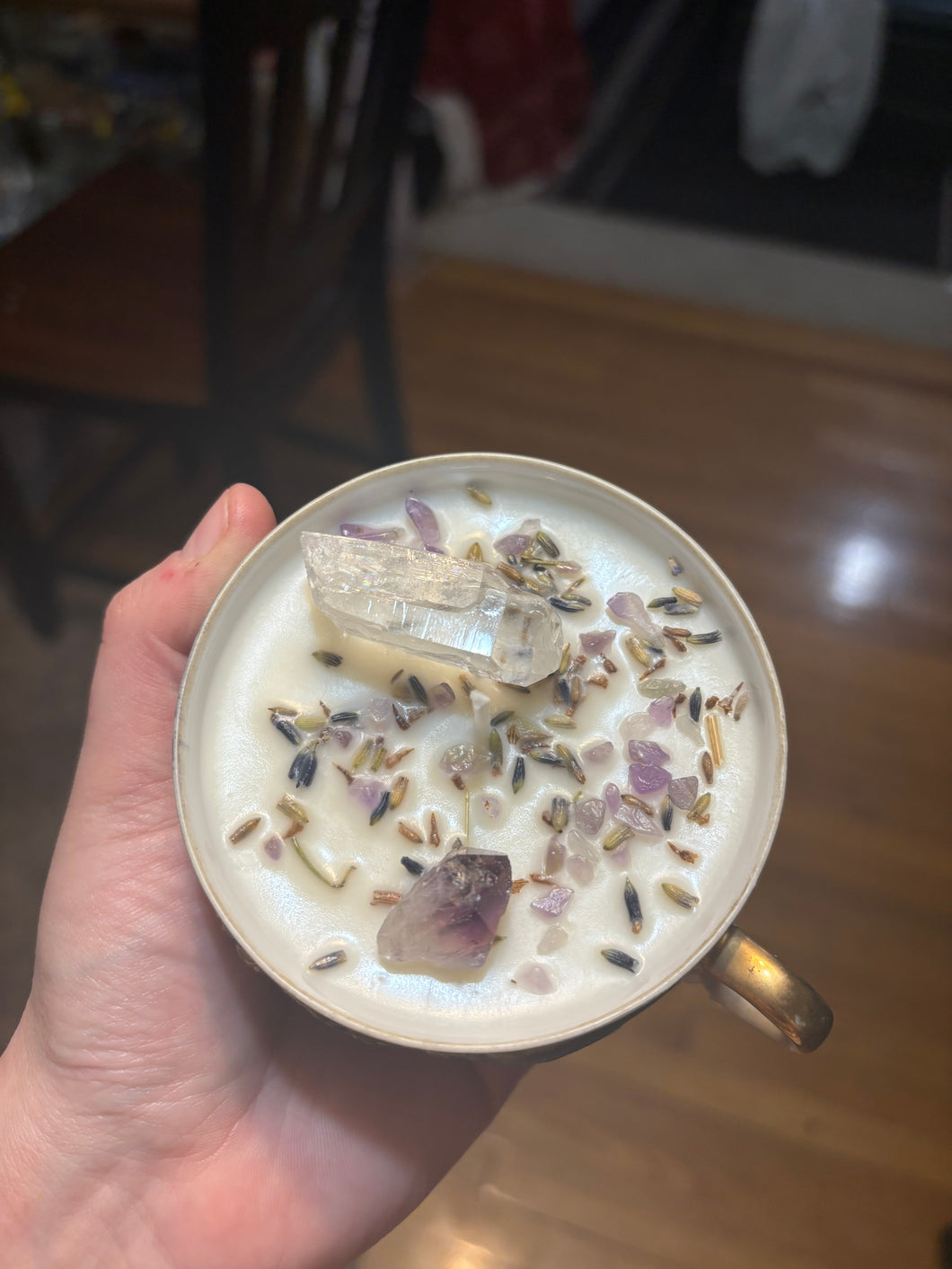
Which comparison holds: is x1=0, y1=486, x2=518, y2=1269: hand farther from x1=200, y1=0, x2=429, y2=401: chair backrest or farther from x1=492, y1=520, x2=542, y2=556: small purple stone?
x1=200, y1=0, x2=429, y2=401: chair backrest

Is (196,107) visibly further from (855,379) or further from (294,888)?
(294,888)

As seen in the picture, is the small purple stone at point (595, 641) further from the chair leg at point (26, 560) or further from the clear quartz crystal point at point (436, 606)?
the chair leg at point (26, 560)

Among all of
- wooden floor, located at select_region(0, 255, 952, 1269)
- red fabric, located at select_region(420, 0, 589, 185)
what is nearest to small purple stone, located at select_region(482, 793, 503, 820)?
wooden floor, located at select_region(0, 255, 952, 1269)

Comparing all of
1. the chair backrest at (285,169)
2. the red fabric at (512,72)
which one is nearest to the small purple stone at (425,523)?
the chair backrest at (285,169)

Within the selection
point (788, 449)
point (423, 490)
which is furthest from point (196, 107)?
point (423, 490)

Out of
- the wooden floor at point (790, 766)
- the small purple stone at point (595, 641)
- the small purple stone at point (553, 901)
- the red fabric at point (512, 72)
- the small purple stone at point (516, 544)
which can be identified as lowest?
the wooden floor at point (790, 766)

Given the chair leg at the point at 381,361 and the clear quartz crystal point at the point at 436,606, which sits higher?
the clear quartz crystal point at the point at 436,606
